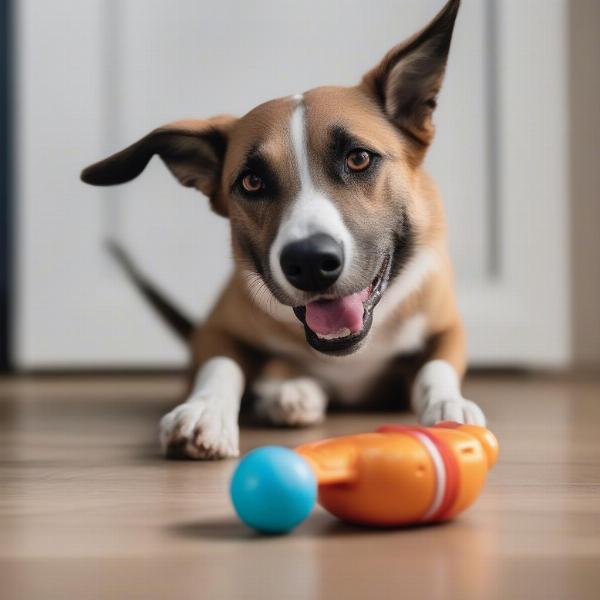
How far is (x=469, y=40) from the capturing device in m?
2.68

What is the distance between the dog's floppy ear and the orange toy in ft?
2.45

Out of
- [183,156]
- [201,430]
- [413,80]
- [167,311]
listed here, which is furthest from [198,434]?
[167,311]

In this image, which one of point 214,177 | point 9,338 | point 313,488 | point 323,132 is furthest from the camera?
point 9,338

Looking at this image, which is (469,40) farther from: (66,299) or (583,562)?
(583,562)

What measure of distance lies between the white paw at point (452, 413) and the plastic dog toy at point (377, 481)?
39cm

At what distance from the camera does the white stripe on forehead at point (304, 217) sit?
1236mm

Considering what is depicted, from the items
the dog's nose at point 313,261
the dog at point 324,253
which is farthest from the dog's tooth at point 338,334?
the dog's nose at point 313,261

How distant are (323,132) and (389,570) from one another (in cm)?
78

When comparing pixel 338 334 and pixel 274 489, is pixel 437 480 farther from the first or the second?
pixel 338 334

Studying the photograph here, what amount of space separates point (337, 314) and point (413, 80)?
418mm

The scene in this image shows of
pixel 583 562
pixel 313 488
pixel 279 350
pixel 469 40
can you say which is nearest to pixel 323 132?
pixel 279 350

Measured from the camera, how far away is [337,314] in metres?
1.35

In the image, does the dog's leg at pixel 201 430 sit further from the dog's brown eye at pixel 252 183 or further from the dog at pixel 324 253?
the dog's brown eye at pixel 252 183

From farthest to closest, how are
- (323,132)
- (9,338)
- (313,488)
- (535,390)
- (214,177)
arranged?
(9,338) < (535,390) < (214,177) < (323,132) < (313,488)
